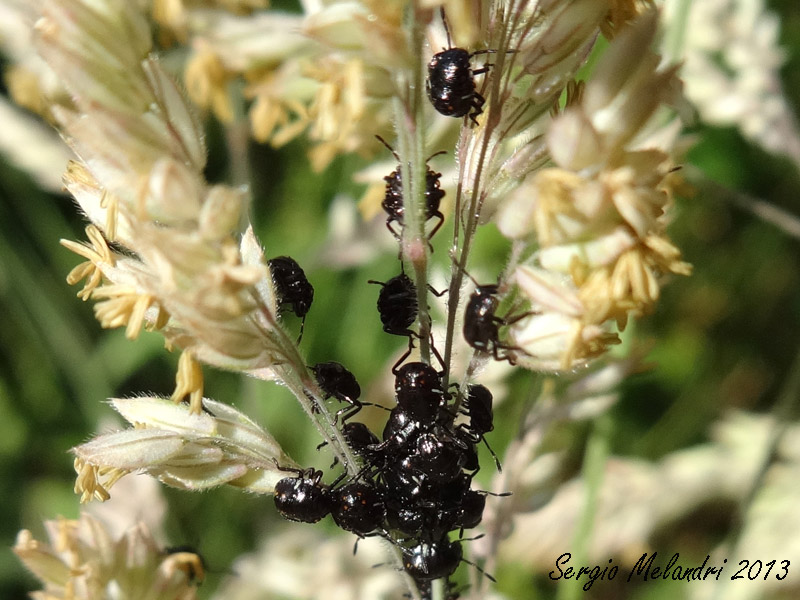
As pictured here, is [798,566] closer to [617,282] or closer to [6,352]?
[617,282]

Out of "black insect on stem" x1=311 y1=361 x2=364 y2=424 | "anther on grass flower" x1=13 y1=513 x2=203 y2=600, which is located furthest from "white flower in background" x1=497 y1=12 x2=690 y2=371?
"anther on grass flower" x1=13 y1=513 x2=203 y2=600

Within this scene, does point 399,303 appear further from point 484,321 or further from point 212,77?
point 212,77

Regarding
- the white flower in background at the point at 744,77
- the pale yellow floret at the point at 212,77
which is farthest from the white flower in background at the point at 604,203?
the white flower in background at the point at 744,77

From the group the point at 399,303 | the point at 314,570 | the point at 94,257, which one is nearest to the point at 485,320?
the point at 399,303

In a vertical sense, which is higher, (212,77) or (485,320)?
(212,77)

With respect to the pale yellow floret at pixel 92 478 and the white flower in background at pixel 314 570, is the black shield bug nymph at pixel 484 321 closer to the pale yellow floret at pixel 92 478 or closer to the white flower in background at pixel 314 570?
the pale yellow floret at pixel 92 478
